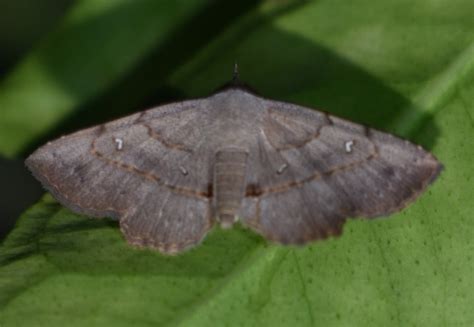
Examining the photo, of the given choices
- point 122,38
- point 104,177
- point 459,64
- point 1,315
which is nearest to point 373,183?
point 459,64

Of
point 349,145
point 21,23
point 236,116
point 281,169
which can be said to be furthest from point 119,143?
point 21,23

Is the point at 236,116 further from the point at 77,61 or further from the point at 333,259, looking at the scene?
the point at 77,61

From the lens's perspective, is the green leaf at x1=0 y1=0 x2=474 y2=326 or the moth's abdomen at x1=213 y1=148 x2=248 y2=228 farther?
the moth's abdomen at x1=213 y1=148 x2=248 y2=228

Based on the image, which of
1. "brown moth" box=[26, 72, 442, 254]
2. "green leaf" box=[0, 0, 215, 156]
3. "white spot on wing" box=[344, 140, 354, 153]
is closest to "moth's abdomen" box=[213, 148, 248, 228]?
"brown moth" box=[26, 72, 442, 254]

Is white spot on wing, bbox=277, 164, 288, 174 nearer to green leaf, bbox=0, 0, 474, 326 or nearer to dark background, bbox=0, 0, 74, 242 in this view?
green leaf, bbox=0, 0, 474, 326

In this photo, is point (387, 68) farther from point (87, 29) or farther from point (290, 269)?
point (87, 29)
